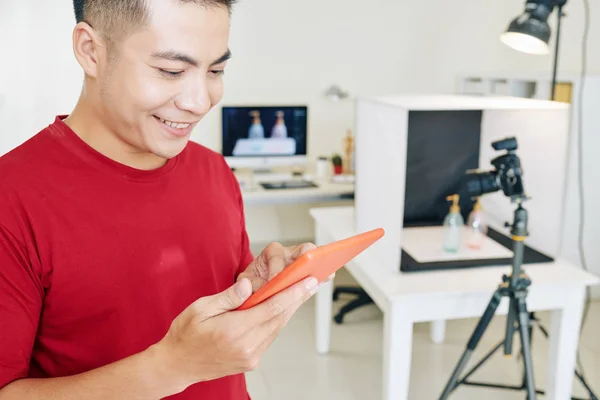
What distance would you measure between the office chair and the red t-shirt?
2.14m

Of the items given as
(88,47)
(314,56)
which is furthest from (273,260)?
(314,56)

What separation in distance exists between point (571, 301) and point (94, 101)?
1.68m

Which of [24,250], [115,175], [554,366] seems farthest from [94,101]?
[554,366]

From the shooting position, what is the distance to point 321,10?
3.91 metres

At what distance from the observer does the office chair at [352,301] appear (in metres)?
3.18

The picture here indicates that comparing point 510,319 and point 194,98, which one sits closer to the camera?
point 194,98

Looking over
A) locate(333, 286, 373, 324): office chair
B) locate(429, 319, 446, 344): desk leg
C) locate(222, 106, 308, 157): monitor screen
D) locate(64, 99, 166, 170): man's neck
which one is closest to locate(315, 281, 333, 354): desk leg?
locate(333, 286, 373, 324): office chair

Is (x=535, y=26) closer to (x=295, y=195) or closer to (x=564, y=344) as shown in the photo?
(x=564, y=344)

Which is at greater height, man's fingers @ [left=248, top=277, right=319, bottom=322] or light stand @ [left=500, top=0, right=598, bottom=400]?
light stand @ [left=500, top=0, right=598, bottom=400]

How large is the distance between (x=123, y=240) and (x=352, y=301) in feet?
8.03

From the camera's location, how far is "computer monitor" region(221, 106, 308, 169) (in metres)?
3.54

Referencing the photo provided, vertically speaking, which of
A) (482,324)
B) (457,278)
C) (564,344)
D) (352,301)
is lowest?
(352,301)

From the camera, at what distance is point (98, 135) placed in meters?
0.98

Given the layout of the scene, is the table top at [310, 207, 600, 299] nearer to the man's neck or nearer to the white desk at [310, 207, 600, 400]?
the white desk at [310, 207, 600, 400]
